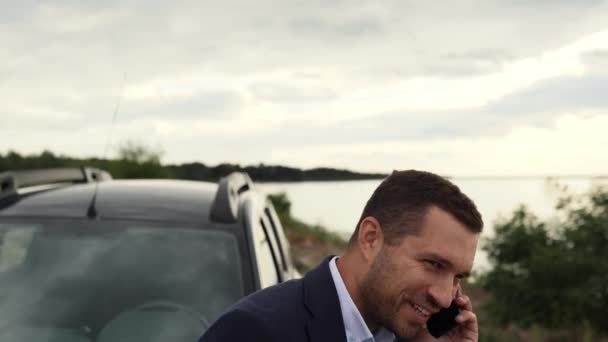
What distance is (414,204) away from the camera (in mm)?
2170

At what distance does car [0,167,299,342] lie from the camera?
3947 millimetres

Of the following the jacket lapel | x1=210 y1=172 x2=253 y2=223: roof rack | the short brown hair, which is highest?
the short brown hair

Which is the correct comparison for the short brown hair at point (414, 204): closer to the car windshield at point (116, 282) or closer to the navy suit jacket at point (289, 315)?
the navy suit jacket at point (289, 315)

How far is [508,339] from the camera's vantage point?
11.4 metres

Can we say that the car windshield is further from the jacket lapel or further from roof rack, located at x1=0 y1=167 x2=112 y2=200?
the jacket lapel

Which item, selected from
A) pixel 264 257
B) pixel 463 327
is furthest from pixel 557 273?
pixel 463 327

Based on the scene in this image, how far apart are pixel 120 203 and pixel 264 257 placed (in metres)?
0.68

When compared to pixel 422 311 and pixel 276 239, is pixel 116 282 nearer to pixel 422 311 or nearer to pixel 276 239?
pixel 276 239

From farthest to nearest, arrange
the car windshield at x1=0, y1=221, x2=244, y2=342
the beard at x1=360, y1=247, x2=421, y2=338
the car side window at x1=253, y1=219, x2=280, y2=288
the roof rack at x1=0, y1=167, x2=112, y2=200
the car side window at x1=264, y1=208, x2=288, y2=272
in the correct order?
the car side window at x1=264, y1=208, x2=288, y2=272
the roof rack at x1=0, y1=167, x2=112, y2=200
the car side window at x1=253, y1=219, x2=280, y2=288
the car windshield at x1=0, y1=221, x2=244, y2=342
the beard at x1=360, y1=247, x2=421, y2=338

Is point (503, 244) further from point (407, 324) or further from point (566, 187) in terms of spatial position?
point (407, 324)

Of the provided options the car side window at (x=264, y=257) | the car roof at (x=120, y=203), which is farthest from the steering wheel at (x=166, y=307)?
the car roof at (x=120, y=203)

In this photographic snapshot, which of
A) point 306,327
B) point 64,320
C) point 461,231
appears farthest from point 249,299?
point 64,320

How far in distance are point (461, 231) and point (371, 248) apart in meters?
0.20

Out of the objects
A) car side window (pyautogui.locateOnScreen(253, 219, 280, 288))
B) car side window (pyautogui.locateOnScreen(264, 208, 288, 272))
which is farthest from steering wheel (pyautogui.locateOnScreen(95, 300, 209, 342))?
car side window (pyautogui.locateOnScreen(264, 208, 288, 272))
